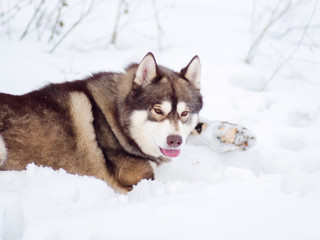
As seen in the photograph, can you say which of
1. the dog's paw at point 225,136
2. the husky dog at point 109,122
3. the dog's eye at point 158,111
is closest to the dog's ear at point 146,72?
the husky dog at point 109,122

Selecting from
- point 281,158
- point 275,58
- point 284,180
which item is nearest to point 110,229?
point 284,180

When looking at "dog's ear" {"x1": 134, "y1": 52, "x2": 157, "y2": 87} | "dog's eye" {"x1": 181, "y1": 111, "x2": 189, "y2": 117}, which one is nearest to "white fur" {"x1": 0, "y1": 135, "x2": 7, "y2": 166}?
"dog's ear" {"x1": 134, "y1": 52, "x2": 157, "y2": 87}

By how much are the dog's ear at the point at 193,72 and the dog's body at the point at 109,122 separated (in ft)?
0.03

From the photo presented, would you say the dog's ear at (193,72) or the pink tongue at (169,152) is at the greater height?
the dog's ear at (193,72)

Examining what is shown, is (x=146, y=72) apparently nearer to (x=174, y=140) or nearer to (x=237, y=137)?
(x=174, y=140)

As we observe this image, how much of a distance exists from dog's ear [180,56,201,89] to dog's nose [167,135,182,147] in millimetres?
713

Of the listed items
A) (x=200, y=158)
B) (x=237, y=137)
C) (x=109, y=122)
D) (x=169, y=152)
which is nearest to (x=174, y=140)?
(x=169, y=152)

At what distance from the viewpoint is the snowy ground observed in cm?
219

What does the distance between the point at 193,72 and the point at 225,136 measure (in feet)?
2.84

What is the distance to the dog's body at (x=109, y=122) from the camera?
9.45 ft

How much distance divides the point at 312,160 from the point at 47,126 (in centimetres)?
276

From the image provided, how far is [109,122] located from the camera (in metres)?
3.26

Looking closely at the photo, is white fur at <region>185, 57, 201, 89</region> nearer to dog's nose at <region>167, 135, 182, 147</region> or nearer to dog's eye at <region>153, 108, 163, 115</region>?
dog's eye at <region>153, 108, 163, 115</region>

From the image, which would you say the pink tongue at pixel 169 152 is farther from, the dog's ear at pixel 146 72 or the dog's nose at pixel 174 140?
the dog's ear at pixel 146 72
